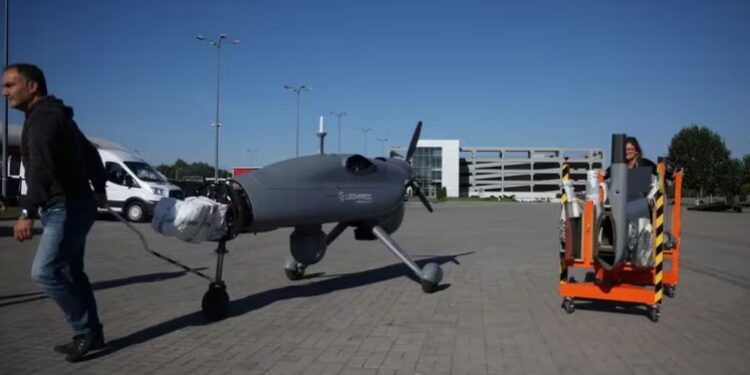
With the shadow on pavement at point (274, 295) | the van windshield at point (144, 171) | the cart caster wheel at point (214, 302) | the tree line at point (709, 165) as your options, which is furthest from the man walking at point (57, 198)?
the tree line at point (709, 165)

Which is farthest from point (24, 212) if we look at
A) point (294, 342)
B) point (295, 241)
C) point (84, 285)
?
point (295, 241)

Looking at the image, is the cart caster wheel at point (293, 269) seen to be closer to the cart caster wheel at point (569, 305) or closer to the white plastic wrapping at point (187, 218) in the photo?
the white plastic wrapping at point (187, 218)

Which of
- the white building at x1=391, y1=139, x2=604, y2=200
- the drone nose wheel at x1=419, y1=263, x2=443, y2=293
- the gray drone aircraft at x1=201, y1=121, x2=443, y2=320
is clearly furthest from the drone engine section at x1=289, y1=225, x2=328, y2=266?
the white building at x1=391, y1=139, x2=604, y2=200

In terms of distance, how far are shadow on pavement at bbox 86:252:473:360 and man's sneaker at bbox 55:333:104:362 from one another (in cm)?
11

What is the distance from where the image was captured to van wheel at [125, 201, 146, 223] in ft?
71.1

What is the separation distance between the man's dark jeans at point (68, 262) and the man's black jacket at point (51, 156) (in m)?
0.11

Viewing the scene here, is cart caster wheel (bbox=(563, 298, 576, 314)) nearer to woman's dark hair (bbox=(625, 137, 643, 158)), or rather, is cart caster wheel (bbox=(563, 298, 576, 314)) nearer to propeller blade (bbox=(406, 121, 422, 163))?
woman's dark hair (bbox=(625, 137, 643, 158))

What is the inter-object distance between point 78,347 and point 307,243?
3.56m

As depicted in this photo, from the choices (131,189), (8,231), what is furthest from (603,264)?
(131,189)

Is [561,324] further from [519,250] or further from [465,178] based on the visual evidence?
[465,178]

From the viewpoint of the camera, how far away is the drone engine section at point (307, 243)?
7926 millimetres

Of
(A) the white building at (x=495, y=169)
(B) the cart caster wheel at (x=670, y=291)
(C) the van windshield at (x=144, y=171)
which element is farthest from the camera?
(A) the white building at (x=495, y=169)

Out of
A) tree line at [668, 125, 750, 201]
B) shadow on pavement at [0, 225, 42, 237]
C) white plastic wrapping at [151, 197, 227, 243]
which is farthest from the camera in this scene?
tree line at [668, 125, 750, 201]

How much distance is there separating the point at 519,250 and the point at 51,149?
37.8 feet
